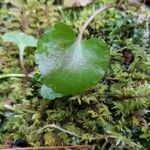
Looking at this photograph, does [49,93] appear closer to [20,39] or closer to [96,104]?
[96,104]

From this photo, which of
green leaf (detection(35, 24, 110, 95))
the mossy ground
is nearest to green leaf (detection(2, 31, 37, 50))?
the mossy ground

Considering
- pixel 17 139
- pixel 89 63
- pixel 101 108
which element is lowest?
pixel 17 139

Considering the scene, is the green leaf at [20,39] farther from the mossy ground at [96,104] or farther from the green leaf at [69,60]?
the green leaf at [69,60]

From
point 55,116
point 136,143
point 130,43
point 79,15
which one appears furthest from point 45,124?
point 79,15

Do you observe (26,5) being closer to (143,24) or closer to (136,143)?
(143,24)

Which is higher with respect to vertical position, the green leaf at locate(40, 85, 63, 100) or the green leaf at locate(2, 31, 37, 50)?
the green leaf at locate(2, 31, 37, 50)

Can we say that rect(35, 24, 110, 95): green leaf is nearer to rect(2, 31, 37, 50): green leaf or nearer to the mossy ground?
the mossy ground

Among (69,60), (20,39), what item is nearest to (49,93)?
(69,60)
